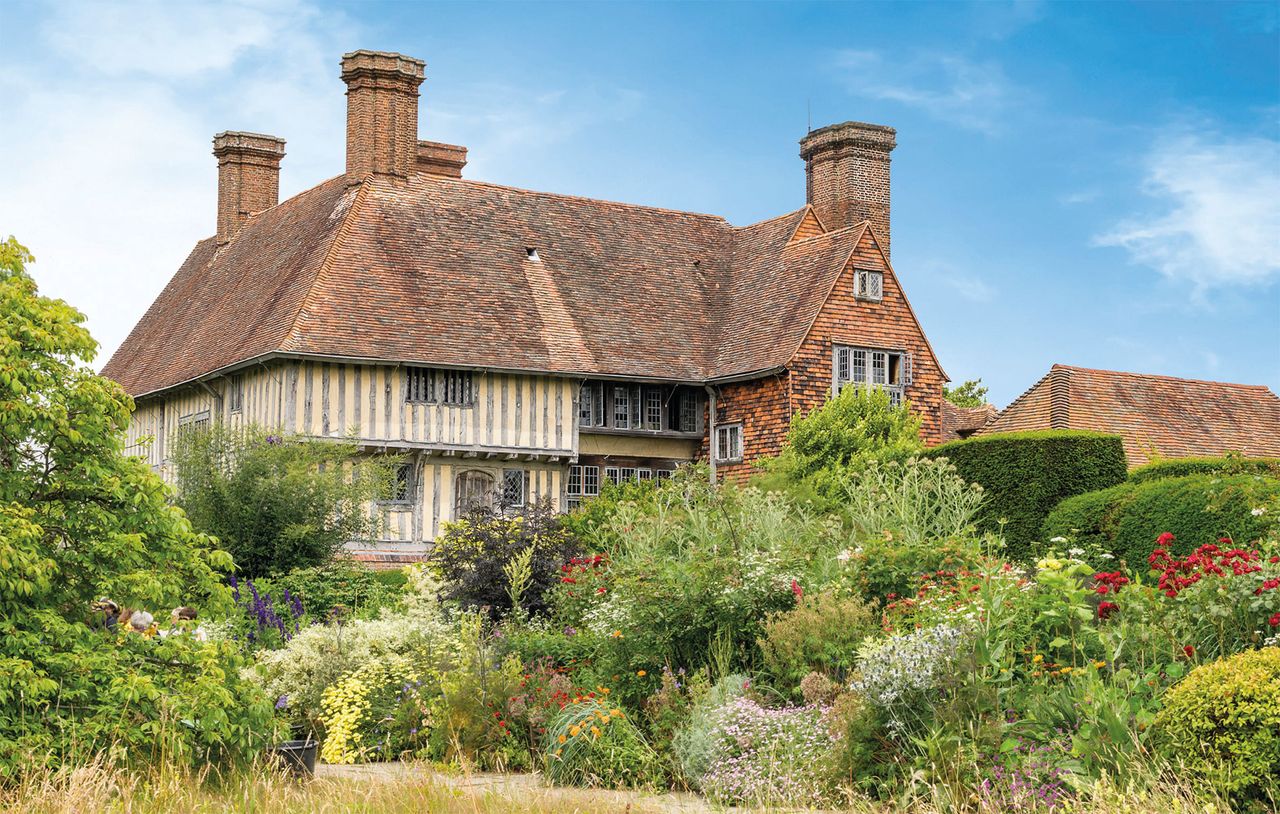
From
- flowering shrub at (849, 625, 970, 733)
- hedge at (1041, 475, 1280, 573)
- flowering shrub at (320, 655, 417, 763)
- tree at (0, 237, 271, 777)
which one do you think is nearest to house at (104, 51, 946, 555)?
hedge at (1041, 475, 1280, 573)

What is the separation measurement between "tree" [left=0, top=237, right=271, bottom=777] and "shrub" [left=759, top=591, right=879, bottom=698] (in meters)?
3.76

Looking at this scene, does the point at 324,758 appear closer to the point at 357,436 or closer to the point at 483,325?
the point at 357,436

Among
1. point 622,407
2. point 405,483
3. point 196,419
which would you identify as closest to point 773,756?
point 405,483

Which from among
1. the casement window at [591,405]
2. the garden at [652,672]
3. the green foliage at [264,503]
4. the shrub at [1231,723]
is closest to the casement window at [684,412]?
the casement window at [591,405]

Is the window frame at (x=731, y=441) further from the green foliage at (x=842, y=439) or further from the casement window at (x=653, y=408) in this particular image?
the green foliage at (x=842, y=439)

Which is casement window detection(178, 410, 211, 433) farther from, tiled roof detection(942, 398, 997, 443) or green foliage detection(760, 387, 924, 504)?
tiled roof detection(942, 398, 997, 443)

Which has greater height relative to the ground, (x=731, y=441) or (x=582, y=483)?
(x=731, y=441)

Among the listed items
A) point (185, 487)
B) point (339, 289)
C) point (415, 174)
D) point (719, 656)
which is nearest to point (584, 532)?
point (185, 487)

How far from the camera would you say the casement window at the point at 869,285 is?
30.9 meters

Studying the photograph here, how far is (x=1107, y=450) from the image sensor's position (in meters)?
20.9

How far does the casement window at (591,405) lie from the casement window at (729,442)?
8.37 feet

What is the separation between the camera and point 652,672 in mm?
11820

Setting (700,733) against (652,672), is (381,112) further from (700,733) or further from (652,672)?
(700,733)

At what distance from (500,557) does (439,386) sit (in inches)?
472
